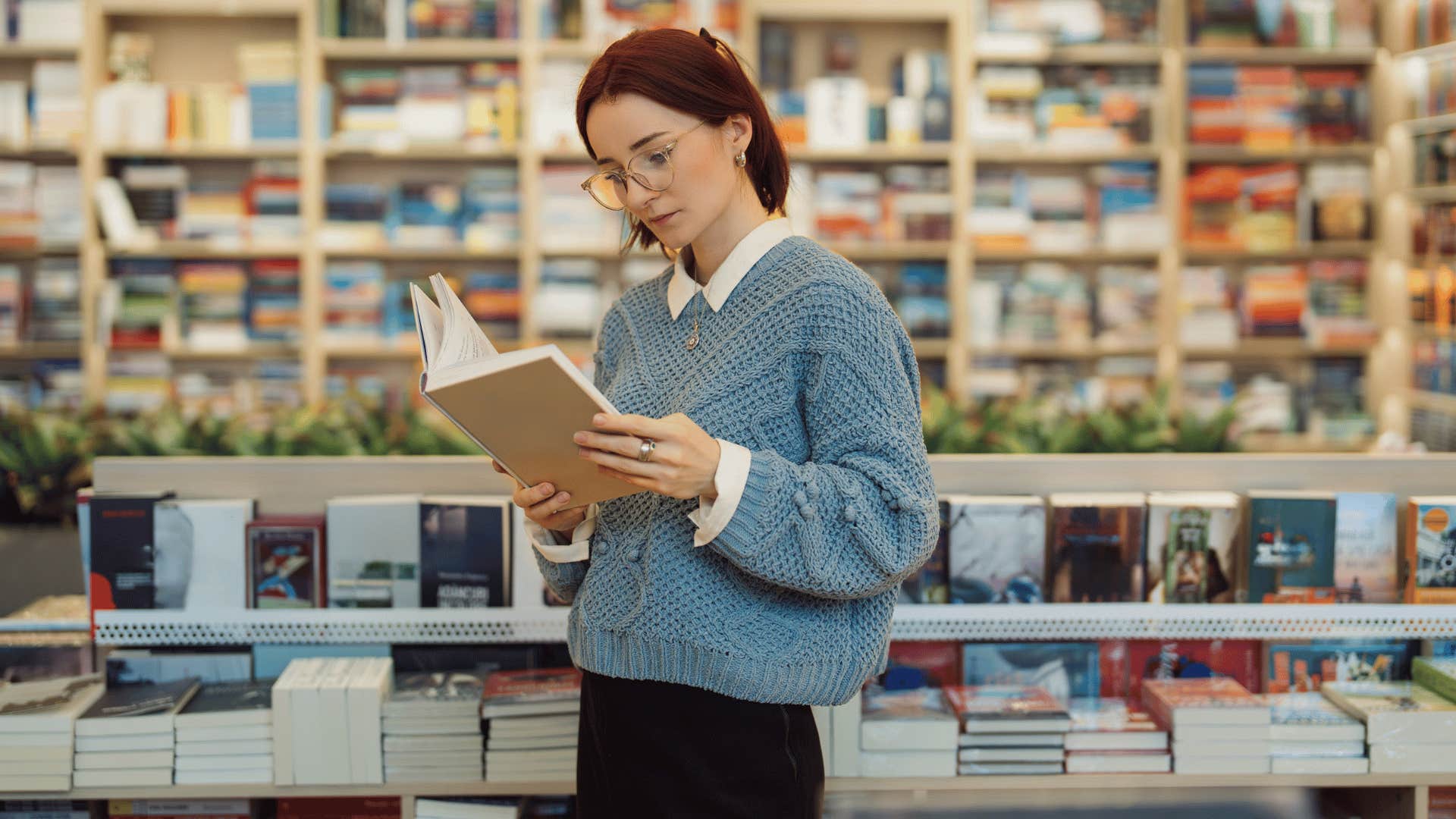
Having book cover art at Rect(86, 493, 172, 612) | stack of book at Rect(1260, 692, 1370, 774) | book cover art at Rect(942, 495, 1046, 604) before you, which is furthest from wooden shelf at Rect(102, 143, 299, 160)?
stack of book at Rect(1260, 692, 1370, 774)

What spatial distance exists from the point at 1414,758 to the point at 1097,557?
1.93 ft

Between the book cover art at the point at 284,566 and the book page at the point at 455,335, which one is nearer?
the book page at the point at 455,335

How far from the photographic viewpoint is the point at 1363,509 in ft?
6.89

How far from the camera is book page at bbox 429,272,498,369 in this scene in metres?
1.29

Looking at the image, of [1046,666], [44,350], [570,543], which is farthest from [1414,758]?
[44,350]

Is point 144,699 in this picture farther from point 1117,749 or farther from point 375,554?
point 1117,749

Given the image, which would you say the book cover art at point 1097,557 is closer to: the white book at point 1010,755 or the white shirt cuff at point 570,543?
the white book at point 1010,755

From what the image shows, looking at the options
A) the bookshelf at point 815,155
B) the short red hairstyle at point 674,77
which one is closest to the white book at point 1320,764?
the short red hairstyle at point 674,77

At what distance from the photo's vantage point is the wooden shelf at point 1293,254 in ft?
16.4

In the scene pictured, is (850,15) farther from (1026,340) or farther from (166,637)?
(166,637)

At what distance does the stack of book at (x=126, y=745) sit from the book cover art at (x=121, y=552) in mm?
166

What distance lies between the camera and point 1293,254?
5.10 m

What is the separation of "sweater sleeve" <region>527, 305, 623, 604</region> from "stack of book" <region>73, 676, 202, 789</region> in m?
0.91

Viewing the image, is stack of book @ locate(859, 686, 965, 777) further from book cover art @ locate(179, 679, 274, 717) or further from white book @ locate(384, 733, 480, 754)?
book cover art @ locate(179, 679, 274, 717)
